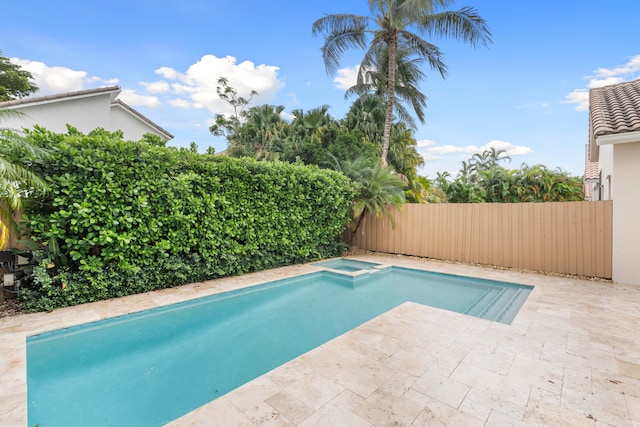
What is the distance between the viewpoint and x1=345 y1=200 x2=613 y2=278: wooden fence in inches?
289

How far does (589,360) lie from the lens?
3350mm

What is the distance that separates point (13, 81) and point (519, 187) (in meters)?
28.5

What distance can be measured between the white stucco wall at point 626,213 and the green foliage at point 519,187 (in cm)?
501

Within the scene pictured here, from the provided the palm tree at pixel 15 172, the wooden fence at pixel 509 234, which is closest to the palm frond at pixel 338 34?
the wooden fence at pixel 509 234

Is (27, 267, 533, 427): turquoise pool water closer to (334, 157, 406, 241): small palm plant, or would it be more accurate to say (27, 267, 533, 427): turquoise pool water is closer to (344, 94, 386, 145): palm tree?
(334, 157, 406, 241): small palm plant

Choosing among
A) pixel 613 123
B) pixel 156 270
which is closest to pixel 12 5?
pixel 156 270

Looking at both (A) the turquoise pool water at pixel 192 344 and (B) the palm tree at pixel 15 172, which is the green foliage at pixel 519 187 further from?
(B) the palm tree at pixel 15 172

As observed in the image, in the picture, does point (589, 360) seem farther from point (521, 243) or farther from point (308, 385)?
point (521, 243)

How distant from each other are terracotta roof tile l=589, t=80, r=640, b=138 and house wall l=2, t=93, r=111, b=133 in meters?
16.4

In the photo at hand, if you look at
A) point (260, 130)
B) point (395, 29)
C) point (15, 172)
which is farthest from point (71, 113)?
point (395, 29)

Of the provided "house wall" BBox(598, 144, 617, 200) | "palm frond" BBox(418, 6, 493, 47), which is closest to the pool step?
"house wall" BBox(598, 144, 617, 200)

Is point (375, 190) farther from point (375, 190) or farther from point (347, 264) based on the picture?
point (347, 264)

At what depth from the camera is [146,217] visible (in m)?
5.82

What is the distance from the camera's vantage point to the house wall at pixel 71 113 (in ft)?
37.7
